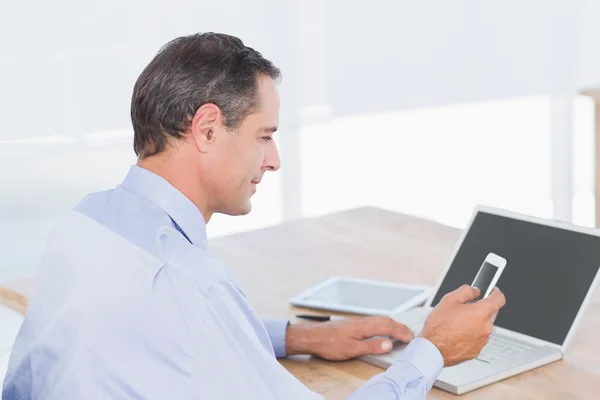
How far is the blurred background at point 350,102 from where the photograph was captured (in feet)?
15.6

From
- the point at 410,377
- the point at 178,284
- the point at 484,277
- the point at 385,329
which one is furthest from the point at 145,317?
the point at 484,277

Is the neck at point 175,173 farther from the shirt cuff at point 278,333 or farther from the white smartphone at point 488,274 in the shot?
the white smartphone at point 488,274

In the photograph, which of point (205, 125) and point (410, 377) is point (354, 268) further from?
point (205, 125)

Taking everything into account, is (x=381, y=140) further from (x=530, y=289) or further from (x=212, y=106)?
(x=212, y=106)

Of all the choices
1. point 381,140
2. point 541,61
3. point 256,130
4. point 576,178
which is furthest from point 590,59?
point 256,130

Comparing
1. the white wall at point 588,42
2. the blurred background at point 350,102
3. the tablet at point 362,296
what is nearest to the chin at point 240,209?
the tablet at point 362,296

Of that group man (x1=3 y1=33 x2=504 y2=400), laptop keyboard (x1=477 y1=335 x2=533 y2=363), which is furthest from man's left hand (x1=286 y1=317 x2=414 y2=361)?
man (x1=3 y1=33 x2=504 y2=400)

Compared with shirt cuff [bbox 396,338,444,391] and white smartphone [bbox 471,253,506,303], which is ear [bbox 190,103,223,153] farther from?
white smartphone [bbox 471,253,506,303]

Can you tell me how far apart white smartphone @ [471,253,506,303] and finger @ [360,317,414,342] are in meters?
0.17

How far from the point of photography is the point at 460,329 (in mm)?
1866

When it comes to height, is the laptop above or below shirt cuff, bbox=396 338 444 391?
below

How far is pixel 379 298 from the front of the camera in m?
2.49

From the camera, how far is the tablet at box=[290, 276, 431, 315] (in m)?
2.41

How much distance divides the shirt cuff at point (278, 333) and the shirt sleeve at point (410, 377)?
0.40 m
